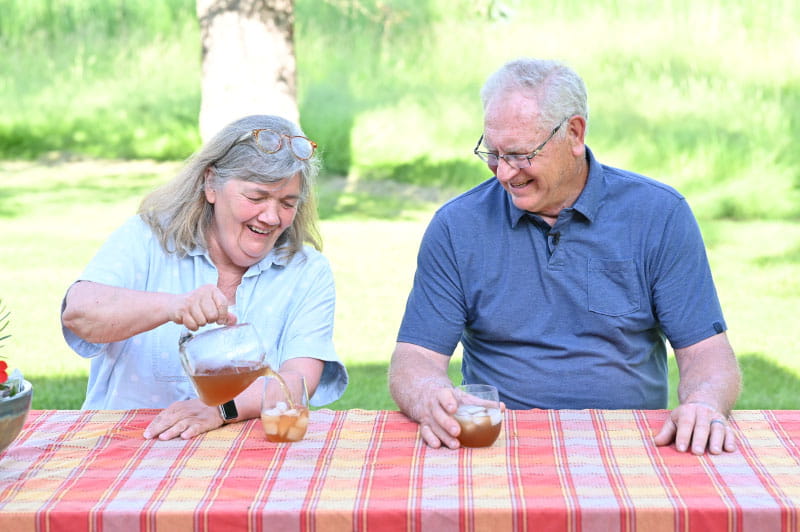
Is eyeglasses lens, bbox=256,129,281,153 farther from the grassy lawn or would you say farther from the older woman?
the grassy lawn

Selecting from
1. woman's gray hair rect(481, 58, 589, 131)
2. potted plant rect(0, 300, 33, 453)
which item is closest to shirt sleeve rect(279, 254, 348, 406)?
woman's gray hair rect(481, 58, 589, 131)

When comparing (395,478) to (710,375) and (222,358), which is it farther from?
(710,375)

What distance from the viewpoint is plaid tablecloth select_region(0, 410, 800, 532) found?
1.77 meters

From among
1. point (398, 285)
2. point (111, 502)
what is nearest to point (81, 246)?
point (398, 285)

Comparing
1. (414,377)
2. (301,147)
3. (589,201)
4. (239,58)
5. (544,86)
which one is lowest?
(414,377)

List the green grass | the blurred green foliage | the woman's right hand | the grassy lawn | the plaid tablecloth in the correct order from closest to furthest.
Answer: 1. the plaid tablecloth
2. the woman's right hand
3. the grassy lawn
4. the green grass
5. the blurred green foliage

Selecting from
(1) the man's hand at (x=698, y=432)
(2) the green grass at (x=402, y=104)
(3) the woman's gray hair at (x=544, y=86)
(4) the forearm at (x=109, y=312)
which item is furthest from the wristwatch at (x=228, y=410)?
(2) the green grass at (x=402, y=104)

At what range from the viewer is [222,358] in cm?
206

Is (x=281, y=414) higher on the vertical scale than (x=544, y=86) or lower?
lower

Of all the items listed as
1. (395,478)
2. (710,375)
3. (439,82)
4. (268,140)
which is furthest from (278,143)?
(439,82)

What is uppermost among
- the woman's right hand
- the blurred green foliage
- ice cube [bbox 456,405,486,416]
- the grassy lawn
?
the woman's right hand

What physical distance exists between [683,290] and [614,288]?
0.53ft

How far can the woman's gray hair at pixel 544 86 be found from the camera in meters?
2.69

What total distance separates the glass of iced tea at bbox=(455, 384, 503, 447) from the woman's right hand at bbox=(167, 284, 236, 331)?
1.61 feet
